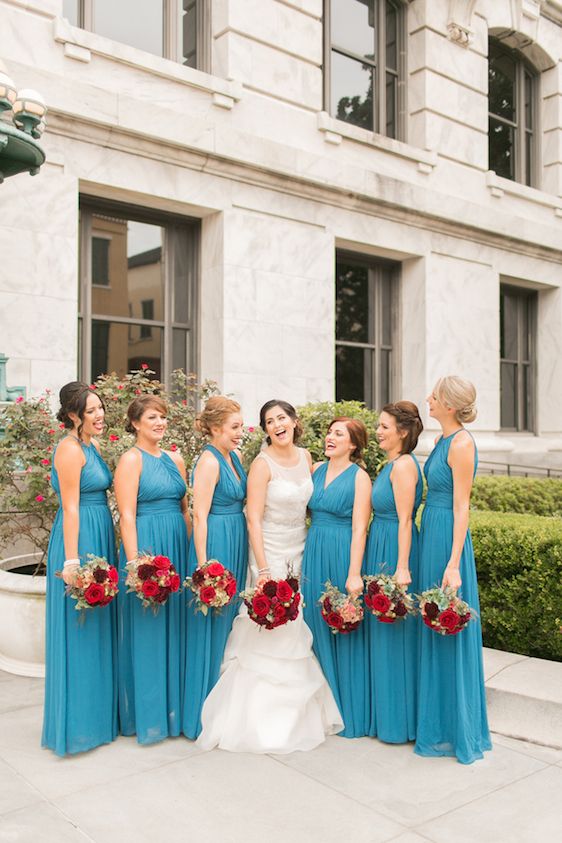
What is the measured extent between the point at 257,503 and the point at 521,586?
237cm

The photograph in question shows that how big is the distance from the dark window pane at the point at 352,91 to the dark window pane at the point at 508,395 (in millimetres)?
5426

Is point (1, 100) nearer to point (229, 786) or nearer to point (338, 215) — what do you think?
point (229, 786)

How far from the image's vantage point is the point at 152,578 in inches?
173

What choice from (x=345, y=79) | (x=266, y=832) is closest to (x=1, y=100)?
(x=266, y=832)

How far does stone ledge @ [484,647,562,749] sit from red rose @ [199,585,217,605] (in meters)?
2.01

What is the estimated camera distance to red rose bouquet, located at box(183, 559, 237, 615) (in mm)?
4430

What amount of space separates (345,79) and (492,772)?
1102cm

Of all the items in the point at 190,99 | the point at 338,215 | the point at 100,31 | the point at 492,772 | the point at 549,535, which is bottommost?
the point at 492,772

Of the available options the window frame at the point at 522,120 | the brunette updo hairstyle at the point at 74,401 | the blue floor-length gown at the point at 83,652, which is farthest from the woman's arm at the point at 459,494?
the window frame at the point at 522,120

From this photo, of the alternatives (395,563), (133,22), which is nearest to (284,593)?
(395,563)

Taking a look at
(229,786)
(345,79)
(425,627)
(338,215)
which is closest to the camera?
(229,786)

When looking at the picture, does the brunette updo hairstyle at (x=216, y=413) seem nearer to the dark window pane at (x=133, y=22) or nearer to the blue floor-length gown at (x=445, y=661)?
the blue floor-length gown at (x=445, y=661)

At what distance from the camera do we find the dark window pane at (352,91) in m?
12.3

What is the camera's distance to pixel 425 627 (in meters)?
4.59
